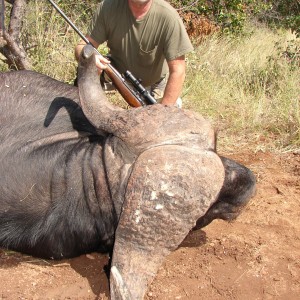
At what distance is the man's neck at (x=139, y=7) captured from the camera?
15.5 feet

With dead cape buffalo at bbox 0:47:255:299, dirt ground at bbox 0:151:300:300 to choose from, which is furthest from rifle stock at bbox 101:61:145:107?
dirt ground at bbox 0:151:300:300

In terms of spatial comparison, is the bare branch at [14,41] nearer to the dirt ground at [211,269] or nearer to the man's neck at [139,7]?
the man's neck at [139,7]

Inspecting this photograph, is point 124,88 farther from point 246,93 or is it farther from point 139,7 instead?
point 246,93

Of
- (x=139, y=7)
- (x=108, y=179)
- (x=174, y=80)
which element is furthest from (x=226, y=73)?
(x=108, y=179)

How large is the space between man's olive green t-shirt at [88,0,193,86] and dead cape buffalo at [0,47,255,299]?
1.75m

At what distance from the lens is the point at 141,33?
5.04 metres

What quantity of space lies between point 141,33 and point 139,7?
31 centimetres

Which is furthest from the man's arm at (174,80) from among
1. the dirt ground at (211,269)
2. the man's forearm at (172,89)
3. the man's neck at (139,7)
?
the dirt ground at (211,269)

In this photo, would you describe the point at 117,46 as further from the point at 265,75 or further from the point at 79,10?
the point at 79,10

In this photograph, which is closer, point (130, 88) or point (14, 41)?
point (130, 88)

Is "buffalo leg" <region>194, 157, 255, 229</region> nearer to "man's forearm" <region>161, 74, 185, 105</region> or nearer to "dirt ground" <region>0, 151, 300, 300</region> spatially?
"dirt ground" <region>0, 151, 300, 300</region>

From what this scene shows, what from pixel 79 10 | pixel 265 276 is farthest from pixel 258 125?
pixel 79 10

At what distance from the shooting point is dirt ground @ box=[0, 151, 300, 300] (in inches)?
129

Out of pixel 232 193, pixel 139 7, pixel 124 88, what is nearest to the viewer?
pixel 232 193
